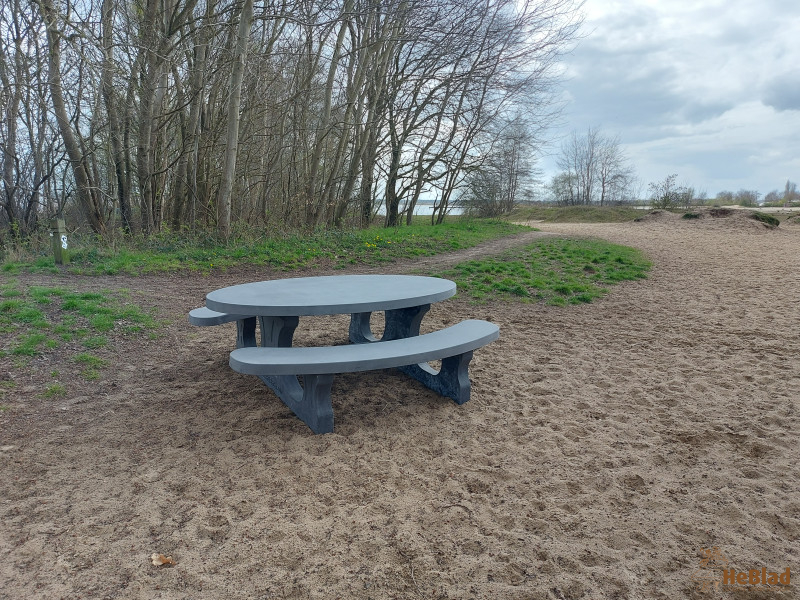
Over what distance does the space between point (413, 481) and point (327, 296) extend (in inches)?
52.4

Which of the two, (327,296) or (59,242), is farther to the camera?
(59,242)

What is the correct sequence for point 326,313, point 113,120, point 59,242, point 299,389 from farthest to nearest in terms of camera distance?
point 113,120 → point 59,242 → point 299,389 → point 326,313

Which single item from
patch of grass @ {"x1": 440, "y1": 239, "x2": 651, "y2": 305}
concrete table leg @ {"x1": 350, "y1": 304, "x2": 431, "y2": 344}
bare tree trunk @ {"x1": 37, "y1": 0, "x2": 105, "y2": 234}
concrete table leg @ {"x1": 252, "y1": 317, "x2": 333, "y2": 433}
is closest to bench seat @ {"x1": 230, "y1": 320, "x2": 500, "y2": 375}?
concrete table leg @ {"x1": 252, "y1": 317, "x2": 333, "y2": 433}

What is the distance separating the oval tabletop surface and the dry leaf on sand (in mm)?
1385

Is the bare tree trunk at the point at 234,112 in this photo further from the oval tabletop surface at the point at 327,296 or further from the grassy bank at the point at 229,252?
the oval tabletop surface at the point at 327,296

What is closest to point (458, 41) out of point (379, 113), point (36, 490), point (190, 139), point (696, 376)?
point (379, 113)

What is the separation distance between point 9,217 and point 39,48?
12.1 ft

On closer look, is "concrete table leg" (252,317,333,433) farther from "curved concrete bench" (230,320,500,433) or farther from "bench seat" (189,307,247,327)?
"bench seat" (189,307,247,327)

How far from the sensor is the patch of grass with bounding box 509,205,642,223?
28844mm

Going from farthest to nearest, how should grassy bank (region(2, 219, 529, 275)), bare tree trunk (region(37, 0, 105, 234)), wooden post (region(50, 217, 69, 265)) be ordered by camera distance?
bare tree trunk (region(37, 0, 105, 234))
grassy bank (region(2, 219, 529, 275))
wooden post (region(50, 217, 69, 265))

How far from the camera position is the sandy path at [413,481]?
1963 millimetres

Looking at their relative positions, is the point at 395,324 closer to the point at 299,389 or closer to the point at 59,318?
the point at 299,389

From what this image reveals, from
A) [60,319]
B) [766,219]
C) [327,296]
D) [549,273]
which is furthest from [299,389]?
[766,219]

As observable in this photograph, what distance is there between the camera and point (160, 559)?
2010mm
